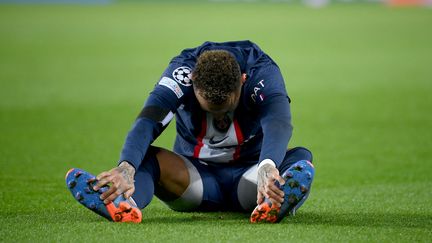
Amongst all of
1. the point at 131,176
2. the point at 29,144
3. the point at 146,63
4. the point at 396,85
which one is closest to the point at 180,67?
the point at 131,176

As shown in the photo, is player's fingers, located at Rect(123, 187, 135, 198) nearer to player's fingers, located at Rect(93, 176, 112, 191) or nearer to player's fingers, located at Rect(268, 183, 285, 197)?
player's fingers, located at Rect(93, 176, 112, 191)

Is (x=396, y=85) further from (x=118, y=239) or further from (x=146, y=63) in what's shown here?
(x=118, y=239)

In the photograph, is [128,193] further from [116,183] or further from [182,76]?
[182,76]

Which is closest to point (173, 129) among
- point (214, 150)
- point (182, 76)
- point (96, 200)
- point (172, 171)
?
point (214, 150)

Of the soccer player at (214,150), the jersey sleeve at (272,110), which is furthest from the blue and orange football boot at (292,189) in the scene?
the jersey sleeve at (272,110)

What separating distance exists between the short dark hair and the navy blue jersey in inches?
13.2

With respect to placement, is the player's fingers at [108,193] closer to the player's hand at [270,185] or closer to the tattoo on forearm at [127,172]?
the tattoo on forearm at [127,172]

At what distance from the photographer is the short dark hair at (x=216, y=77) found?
5539mm

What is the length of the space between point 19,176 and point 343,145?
3932 mm

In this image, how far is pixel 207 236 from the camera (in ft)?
17.3

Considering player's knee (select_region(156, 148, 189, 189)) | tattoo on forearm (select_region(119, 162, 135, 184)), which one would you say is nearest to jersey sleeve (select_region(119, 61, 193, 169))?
tattoo on forearm (select_region(119, 162, 135, 184))

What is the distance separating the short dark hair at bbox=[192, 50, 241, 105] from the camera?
18.2ft

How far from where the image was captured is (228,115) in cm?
612

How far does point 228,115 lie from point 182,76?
0.43 meters
